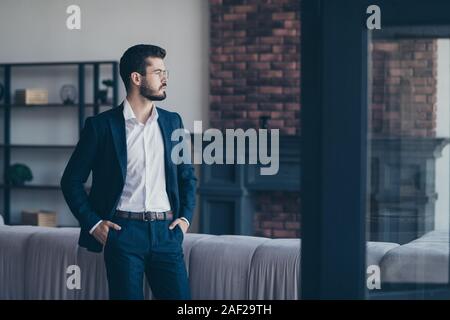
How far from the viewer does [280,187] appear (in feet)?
23.6

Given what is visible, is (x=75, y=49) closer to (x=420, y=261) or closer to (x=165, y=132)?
(x=165, y=132)

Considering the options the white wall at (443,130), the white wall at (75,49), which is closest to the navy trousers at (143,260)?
the white wall at (443,130)

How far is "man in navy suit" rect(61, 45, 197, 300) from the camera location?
2670 millimetres

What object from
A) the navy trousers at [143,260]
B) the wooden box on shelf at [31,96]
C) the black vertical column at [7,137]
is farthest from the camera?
the black vertical column at [7,137]

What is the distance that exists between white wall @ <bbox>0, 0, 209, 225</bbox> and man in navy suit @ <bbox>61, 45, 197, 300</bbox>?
191 inches

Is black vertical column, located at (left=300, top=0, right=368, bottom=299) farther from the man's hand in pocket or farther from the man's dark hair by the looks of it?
the man's dark hair

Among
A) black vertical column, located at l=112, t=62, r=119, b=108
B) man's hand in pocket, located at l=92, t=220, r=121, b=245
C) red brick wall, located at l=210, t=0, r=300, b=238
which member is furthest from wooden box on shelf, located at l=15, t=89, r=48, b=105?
man's hand in pocket, located at l=92, t=220, r=121, b=245

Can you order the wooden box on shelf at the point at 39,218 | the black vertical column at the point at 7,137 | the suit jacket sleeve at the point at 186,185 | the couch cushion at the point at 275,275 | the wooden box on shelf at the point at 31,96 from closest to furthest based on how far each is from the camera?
1. the suit jacket sleeve at the point at 186,185
2. the couch cushion at the point at 275,275
3. the wooden box on shelf at the point at 39,218
4. the wooden box on shelf at the point at 31,96
5. the black vertical column at the point at 7,137

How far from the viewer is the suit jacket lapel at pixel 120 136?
8.84 feet

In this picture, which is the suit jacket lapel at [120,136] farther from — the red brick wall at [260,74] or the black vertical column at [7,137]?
the black vertical column at [7,137]

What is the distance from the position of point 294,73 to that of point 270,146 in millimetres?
719

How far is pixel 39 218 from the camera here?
7.75m

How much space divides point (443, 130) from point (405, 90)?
104 millimetres
